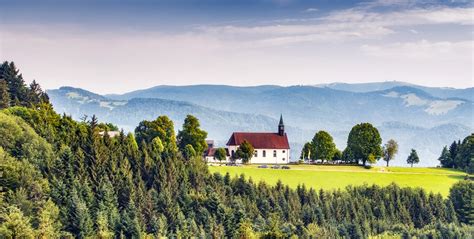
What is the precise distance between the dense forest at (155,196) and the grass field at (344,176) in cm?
638

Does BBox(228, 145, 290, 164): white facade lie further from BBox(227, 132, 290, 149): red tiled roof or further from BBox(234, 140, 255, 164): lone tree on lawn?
BBox(234, 140, 255, 164): lone tree on lawn

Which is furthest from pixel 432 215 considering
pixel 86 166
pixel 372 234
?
pixel 86 166

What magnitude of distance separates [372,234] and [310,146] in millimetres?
50833

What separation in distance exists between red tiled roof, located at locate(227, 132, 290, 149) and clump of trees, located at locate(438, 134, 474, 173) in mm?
38049

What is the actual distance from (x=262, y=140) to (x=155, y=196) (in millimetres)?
73540

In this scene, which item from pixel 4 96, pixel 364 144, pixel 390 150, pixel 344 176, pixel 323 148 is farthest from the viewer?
pixel 390 150

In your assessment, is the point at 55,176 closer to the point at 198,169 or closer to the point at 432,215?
the point at 198,169

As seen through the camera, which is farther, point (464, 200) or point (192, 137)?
point (192, 137)

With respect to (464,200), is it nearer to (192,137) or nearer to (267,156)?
(192,137)

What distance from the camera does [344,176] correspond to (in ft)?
451

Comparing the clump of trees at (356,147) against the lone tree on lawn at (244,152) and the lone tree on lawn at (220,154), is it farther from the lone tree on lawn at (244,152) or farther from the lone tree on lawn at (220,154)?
the lone tree on lawn at (220,154)

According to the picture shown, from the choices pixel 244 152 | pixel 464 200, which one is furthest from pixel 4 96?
pixel 464 200

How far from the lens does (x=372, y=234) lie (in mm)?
109000

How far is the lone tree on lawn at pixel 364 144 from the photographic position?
15562 cm
